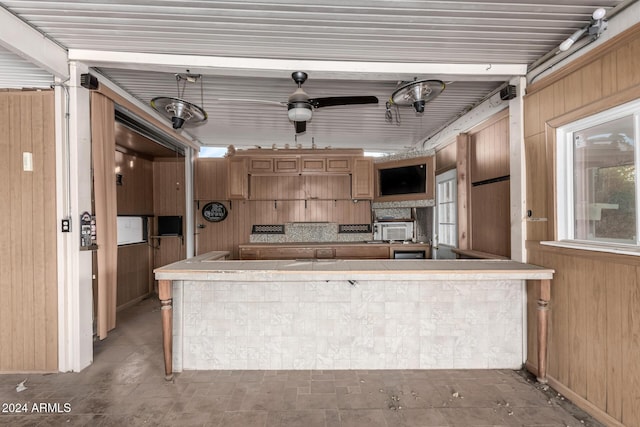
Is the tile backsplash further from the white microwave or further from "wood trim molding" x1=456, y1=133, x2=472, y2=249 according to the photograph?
"wood trim molding" x1=456, y1=133, x2=472, y2=249

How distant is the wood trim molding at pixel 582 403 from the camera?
69.0 inches

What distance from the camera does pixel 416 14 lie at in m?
1.83

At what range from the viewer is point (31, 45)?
198 cm

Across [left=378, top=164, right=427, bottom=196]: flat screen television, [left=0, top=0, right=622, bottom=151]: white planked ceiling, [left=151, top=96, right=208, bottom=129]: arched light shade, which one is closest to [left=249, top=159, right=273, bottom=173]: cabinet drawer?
[left=0, top=0, right=622, bottom=151]: white planked ceiling

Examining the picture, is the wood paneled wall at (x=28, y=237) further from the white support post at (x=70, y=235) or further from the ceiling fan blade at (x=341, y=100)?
the ceiling fan blade at (x=341, y=100)

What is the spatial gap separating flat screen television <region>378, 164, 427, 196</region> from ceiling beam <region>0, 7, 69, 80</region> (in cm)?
394

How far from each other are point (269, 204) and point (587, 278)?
424cm

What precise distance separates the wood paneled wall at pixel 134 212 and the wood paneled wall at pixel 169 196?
10 centimetres

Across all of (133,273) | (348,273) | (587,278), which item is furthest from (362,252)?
(133,273)

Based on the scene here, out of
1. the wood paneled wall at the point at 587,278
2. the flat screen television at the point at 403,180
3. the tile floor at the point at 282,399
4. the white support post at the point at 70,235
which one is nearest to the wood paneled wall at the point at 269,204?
the flat screen television at the point at 403,180

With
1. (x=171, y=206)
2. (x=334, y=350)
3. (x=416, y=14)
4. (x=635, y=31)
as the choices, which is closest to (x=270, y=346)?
(x=334, y=350)

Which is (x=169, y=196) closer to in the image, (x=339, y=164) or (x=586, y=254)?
(x=339, y=164)

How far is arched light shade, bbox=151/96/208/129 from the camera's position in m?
2.41

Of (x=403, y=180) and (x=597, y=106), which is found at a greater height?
(x=597, y=106)
